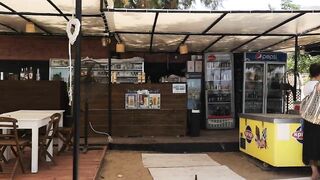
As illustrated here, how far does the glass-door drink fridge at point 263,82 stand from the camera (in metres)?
11.6

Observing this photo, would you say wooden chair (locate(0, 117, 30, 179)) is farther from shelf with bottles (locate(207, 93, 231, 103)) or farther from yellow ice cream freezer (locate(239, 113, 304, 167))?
shelf with bottles (locate(207, 93, 231, 103))

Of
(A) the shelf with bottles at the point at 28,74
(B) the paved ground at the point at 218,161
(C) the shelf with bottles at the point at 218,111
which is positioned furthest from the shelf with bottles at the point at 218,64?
(A) the shelf with bottles at the point at 28,74

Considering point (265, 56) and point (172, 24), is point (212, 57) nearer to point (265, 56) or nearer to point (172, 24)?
point (265, 56)

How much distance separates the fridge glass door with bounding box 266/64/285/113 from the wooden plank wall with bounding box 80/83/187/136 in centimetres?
337

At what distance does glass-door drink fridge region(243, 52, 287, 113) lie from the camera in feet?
38.0

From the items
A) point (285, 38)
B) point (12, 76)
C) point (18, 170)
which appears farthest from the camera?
point (12, 76)

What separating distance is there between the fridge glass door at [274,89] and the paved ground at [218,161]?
3810mm

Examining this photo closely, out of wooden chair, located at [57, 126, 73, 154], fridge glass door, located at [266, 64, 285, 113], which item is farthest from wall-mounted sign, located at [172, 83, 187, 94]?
fridge glass door, located at [266, 64, 285, 113]

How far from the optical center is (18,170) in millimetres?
6117

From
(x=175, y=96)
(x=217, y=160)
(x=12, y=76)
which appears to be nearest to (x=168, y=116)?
(x=175, y=96)

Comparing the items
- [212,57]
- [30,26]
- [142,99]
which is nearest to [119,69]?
[142,99]

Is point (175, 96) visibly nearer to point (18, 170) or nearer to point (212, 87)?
point (212, 87)

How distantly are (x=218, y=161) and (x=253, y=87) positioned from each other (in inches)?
176

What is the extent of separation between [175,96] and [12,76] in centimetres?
414
